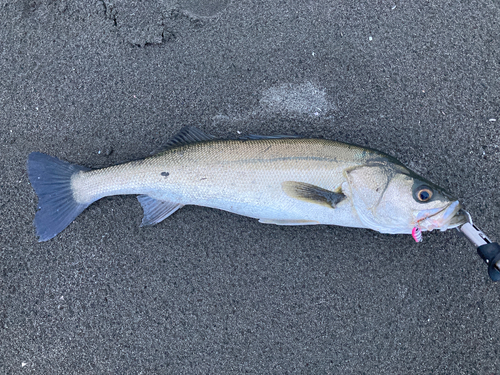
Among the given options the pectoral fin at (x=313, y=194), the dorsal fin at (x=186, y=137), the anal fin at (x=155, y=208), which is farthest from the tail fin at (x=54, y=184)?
the pectoral fin at (x=313, y=194)

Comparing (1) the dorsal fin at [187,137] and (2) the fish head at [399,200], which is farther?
(1) the dorsal fin at [187,137]

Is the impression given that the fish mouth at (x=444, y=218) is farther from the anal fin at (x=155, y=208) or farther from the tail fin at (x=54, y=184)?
the tail fin at (x=54, y=184)

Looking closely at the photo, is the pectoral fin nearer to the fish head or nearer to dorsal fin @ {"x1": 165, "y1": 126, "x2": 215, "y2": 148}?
the fish head

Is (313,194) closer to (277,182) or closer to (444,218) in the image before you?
(277,182)

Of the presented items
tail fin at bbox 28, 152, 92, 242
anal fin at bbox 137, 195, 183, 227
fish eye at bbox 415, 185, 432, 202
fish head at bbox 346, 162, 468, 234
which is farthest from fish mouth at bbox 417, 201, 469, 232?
tail fin at bbox 28, 152, 92, 242

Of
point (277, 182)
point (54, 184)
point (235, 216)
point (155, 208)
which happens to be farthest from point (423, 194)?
point (54, 184)

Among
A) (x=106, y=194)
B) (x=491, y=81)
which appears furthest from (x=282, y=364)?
(x=491, y=81)

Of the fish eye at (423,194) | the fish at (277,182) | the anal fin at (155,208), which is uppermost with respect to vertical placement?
the fish eye at (423,194)
